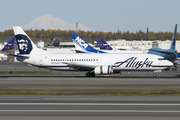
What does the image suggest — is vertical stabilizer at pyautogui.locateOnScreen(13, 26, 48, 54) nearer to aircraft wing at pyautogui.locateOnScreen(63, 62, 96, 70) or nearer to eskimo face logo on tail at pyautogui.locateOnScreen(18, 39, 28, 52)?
eskimo face logo on tail at pyautogui.locateOnScreen(18, 39, 28, 52)

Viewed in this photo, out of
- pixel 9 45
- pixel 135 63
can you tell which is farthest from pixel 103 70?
pixel 9 45

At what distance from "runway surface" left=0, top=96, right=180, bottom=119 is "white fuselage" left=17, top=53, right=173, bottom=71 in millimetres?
24416

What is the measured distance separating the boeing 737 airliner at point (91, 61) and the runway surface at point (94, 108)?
24374 millimetres

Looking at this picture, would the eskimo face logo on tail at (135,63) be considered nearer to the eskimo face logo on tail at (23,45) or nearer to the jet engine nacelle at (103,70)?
the jet engine nacelle at (103,70)

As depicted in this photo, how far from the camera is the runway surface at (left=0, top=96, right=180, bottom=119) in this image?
16844 millimetres

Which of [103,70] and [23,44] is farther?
[23,44]

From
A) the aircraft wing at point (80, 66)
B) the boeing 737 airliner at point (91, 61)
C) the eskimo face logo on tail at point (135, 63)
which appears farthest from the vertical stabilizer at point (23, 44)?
the eskimo face logo on tail at point (135, 63)

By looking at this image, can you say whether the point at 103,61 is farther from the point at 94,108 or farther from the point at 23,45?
the point at 94,108

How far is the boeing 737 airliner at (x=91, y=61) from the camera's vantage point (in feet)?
155

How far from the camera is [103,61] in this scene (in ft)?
159

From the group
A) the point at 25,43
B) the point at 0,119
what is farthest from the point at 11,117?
the point at 25,43

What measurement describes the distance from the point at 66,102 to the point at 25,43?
31220mm

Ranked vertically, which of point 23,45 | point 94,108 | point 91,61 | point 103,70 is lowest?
point 103,70

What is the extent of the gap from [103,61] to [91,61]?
2112 millimetres
